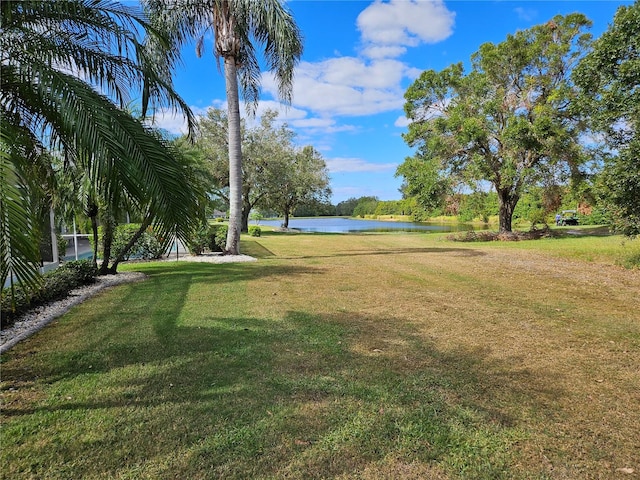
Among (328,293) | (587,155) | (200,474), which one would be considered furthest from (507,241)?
(200,474)

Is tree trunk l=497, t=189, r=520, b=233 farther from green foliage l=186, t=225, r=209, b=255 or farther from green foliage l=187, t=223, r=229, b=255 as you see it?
green foliage l=186, t=225, r=209, b=255

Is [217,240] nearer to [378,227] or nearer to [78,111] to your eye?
[78,111]

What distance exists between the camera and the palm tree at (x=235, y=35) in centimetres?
1020

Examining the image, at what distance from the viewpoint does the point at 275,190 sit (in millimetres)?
29906

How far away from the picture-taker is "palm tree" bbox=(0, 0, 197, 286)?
2.28 m

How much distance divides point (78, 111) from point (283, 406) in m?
2.82

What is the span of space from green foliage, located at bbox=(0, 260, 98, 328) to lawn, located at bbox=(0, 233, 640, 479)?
23.6 inches

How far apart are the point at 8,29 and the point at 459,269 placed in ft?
32.0

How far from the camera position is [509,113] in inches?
739

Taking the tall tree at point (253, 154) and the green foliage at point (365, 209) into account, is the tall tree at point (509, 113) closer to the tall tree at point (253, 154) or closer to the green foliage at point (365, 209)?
the tall tree at point (253, 154)

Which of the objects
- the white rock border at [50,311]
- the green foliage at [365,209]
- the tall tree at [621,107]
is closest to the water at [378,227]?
the tall tree at [621,107]

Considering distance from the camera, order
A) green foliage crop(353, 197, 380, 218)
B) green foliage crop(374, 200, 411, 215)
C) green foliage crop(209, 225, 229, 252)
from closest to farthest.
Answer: green foliage crop(209, 225, 229, 252) → green foliage crop(374, 200, 411, 215) → green foliage crop(353, 197, 380, 218)

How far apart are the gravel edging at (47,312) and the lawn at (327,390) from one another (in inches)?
8.5

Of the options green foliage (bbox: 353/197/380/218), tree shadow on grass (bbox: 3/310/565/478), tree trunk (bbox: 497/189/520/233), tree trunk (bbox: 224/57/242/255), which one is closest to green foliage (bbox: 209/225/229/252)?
tree trunk (bbox: 224/57/242/255)
